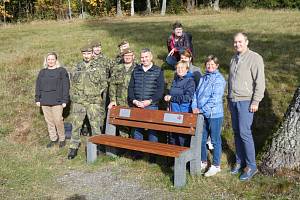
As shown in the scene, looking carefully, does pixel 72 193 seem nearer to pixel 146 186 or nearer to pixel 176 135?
pixel 146 186

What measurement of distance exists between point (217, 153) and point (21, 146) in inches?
155

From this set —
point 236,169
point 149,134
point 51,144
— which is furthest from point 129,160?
point 51,144

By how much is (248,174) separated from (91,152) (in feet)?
8.31

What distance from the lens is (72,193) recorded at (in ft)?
19.7

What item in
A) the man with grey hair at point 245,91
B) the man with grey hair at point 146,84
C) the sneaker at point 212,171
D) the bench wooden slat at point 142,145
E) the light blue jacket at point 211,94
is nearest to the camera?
the man with grey hair at point 245,91

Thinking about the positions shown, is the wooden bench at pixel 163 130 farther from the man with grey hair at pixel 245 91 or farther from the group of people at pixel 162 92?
the man with grey hair at pixel 245 91

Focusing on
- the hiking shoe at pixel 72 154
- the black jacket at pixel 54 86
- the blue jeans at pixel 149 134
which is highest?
the black jacket at pixel 54 86

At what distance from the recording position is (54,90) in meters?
8.08

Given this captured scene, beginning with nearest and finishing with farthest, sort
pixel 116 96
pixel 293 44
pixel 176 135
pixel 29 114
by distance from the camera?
pixel 176 135
pixel 116 96
pixel 29 114
pixel 293 44

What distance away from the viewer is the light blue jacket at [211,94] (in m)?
6.08

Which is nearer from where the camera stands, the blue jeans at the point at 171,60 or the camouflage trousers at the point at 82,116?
the camouflage trousers at the point at 82,116

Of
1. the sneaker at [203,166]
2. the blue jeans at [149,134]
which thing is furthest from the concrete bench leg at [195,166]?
the blue jeans at [149,134]

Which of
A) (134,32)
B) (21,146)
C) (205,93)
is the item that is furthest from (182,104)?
(134,32)

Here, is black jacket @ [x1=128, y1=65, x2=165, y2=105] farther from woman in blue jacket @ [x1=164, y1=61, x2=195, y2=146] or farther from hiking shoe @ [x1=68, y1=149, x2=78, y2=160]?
hiking shoe @ [x1=68, y1=149, x2=78, y2=160]
